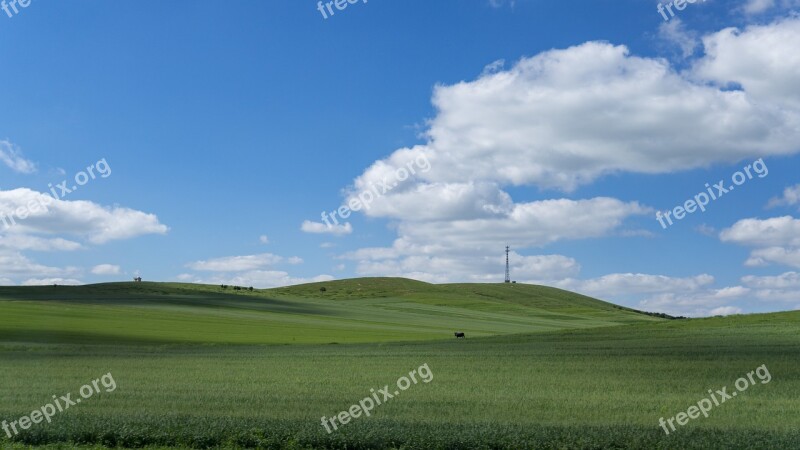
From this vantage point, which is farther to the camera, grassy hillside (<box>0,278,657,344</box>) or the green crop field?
grassy hillside (<box>0,278,657,344</box>)

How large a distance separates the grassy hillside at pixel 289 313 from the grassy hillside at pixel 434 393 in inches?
553

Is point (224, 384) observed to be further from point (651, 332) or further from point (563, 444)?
point (651, 332)

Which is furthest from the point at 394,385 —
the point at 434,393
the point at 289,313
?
the point at 289,313

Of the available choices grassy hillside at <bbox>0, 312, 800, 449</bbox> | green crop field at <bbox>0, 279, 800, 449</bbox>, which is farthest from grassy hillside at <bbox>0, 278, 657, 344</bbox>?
grassy hillside at <bbox>0, 312, 800, 449</bbox>

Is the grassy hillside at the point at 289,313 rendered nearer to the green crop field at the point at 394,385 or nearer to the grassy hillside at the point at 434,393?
the green crop field at the point at 394,385

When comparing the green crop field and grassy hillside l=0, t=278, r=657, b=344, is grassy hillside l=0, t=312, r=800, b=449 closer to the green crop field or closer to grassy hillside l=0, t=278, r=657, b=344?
the green crop field

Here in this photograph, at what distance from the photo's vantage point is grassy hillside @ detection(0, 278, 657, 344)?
62.0 m

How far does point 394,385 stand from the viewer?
91.6ft

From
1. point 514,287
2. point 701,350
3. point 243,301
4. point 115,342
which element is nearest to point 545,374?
point 701,350

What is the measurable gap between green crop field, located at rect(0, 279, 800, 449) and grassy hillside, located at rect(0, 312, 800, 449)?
0.07m

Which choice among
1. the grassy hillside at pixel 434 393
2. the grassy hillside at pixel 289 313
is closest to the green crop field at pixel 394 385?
the grassy hillside at pixel 434 393

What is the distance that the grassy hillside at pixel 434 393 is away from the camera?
637 inches

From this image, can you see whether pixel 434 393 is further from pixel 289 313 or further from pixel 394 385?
pixel 289 313

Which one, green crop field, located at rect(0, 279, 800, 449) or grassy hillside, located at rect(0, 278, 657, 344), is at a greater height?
grassy hillside, located at rect(0, 278, 657, 344)
